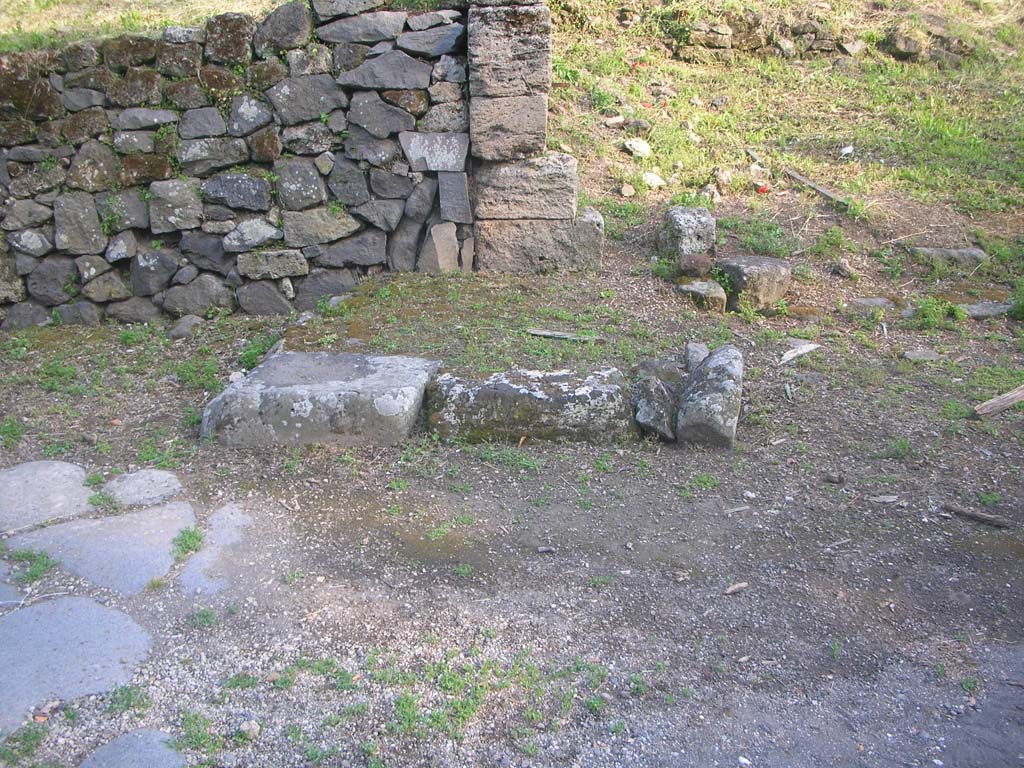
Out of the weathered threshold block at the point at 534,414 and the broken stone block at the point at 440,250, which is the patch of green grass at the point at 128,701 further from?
the broken stone block at the point at 440,250

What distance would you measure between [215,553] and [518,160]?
12.1 ft

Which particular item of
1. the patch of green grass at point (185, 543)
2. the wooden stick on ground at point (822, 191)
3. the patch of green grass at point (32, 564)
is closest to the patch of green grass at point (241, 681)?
the patch of green grass at point (185, 543)

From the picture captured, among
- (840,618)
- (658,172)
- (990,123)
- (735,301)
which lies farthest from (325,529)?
(990,123)

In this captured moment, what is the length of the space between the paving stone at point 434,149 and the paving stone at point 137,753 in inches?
172

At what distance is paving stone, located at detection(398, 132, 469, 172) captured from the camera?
6012 millimetres

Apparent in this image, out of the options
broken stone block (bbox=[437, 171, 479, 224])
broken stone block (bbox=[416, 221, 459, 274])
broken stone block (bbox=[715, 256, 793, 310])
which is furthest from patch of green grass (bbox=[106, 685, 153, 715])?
broken stone block (bbox=[715, 256, 793, 310])

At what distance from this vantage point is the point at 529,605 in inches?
130

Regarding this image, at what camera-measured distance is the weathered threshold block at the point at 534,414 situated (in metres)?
4.50

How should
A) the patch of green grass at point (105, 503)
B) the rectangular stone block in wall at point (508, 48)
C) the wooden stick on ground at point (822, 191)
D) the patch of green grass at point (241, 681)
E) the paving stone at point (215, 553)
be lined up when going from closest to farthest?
1. the patch of green grass at point (241, 681)
2. the paving stone at point (215, 553)
3. the patch of green grass at point (105, 503)
4. the rectangular stone block in wall at point (508, 48)
5. the wooden stick on ground at point (822, 191)

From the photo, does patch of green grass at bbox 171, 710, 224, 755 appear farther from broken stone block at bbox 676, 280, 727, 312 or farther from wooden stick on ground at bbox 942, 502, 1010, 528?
broken stone block at bbox 676, 280, 727, 312

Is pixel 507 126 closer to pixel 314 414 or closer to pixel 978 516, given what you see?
pixel 314 414

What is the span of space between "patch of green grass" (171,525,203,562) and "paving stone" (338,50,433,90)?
3.54 m

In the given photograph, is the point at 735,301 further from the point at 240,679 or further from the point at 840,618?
the point at 240,679

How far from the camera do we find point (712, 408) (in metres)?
4.41
